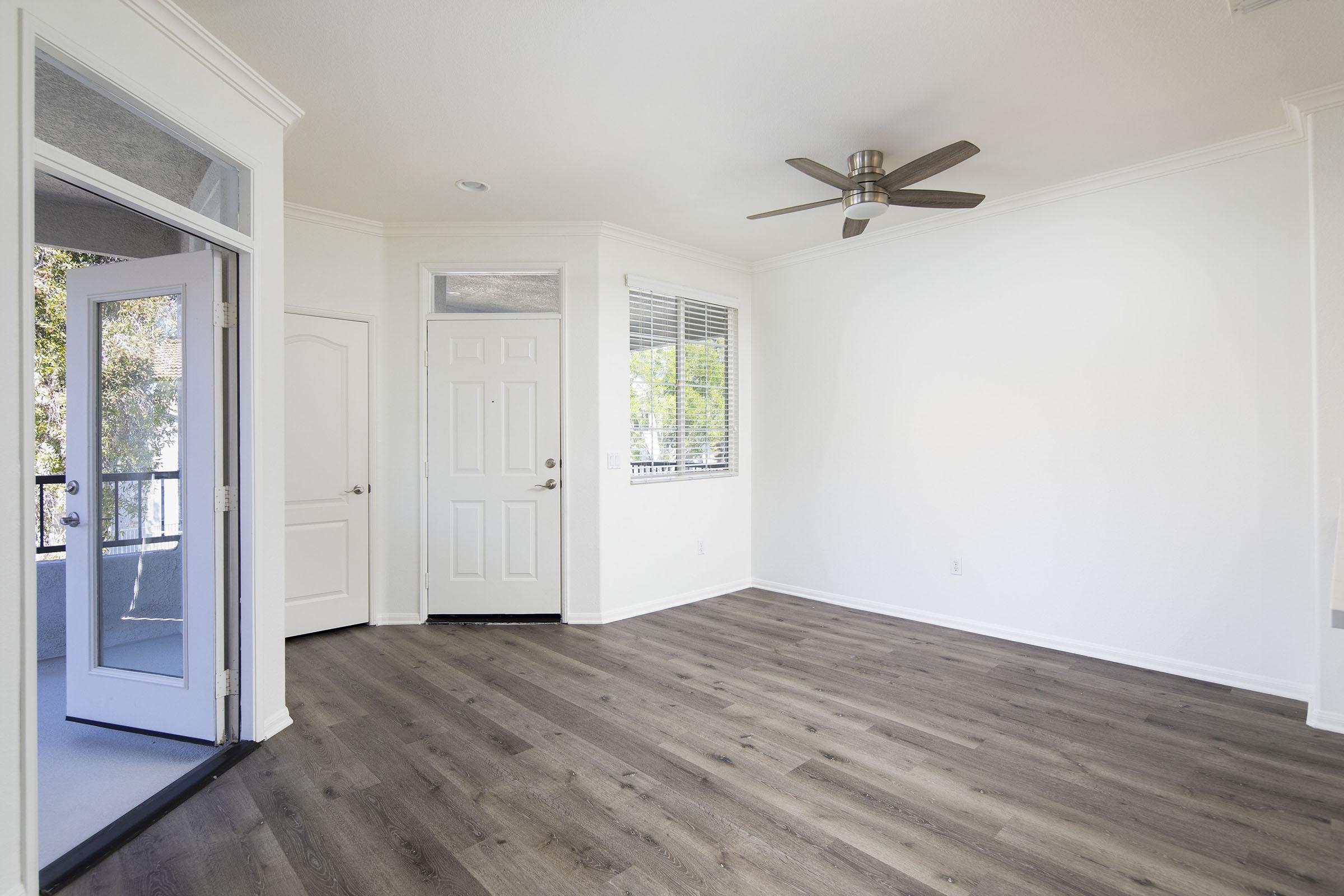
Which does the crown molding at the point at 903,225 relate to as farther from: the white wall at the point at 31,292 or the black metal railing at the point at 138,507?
the black metal railing at the point at 138,507

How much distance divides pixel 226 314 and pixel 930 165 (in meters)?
3.11

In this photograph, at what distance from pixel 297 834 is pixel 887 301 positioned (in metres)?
4.45

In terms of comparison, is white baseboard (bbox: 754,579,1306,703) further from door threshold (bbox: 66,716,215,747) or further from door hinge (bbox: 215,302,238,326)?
door hinge (bbox: 215,302,238,326)

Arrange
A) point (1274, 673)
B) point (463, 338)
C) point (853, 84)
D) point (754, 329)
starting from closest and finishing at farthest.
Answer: point (853, 84)
point (1274, 673)
point (463, 338)
point (754, 329)

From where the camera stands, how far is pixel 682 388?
524 cm

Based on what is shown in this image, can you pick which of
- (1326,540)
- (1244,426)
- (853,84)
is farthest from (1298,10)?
(1326,540)

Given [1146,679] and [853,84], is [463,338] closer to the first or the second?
[853,84]

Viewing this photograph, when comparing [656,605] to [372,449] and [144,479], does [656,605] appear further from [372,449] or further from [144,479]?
[144,479]

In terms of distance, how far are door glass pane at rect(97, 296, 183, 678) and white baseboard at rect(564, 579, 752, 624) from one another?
7.88 ft

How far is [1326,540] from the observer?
2951 mm

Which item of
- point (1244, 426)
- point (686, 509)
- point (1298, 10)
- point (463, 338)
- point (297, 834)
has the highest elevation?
point (1298, 10)

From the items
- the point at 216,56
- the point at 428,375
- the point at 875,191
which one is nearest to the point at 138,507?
the point at 216,56

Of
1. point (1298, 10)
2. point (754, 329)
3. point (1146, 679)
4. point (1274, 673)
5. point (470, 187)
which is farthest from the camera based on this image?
point (754, 329)

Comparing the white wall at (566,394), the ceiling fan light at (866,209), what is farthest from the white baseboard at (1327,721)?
the white wall at (566,394)
